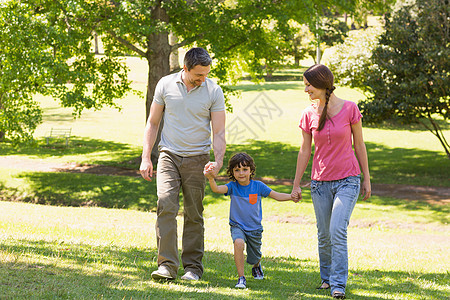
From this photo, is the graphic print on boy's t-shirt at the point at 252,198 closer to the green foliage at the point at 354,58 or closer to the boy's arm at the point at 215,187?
the boy's arm at the point at 215,187

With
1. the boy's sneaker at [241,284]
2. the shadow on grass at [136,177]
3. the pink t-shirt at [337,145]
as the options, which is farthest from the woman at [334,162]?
the shadow on grass at [136,177]

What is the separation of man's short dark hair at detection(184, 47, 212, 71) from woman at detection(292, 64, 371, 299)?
3.18 ft

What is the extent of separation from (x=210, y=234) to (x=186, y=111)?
552 cm

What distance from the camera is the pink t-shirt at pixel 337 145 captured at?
5250 millimetres

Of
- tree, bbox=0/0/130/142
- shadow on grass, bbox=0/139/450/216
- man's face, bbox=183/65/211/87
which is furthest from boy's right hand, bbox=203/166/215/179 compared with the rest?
tree, bbox=0/0/130/142

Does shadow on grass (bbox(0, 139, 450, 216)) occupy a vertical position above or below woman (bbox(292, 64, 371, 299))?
below

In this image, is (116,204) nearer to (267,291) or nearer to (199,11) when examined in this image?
(199,11)

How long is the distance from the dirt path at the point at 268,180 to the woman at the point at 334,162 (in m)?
11.6

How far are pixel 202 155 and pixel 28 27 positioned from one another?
39.6ft

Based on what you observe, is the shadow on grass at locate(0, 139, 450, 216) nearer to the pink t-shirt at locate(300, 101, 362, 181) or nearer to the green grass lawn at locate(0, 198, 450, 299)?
the green grass lawn at locate(0, 198, 450, 299)

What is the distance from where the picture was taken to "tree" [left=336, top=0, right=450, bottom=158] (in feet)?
57.7

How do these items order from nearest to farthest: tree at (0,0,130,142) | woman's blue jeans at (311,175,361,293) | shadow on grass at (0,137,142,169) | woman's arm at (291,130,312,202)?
woman's blue jeans at (311,175,361,293)
woman's arm at (291,130,312,202)
tree at (0,0,130,142)
shadow on grass at (0,137,142,169)

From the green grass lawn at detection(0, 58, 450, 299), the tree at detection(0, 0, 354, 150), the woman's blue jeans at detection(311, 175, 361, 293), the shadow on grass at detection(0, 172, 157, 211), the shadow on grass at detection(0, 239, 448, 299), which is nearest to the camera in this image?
the shadow on grass at detection(0, 239, 448, 299)

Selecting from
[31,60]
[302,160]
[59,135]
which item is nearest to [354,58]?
[59,135]
